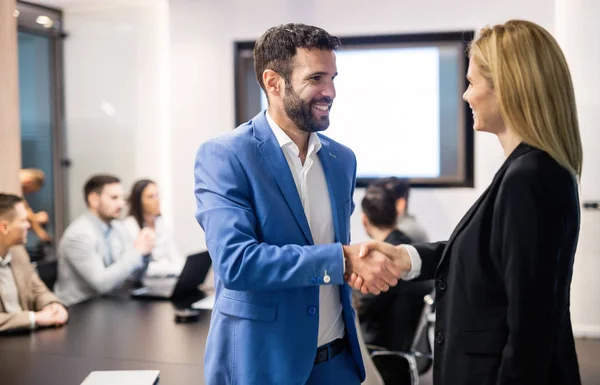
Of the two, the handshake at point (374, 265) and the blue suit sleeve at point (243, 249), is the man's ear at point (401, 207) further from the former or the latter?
the blue suit sleeve at point (243, 249)

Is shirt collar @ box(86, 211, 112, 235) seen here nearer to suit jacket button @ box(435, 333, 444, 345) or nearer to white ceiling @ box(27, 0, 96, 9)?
white ceiling @ box(27, 0, 96, 9)

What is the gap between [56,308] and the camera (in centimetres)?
309

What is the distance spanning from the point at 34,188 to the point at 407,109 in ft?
9.45

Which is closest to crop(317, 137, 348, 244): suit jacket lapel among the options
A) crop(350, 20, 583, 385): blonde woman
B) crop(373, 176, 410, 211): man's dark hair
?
crop(350, 20, 583, 385): blonde woman

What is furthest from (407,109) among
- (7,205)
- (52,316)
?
(52,316)

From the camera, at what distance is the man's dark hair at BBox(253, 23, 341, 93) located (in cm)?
176

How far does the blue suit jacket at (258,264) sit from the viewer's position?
1.58 m

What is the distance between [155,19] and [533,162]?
200 inches

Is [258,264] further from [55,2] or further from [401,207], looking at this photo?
[55,2]

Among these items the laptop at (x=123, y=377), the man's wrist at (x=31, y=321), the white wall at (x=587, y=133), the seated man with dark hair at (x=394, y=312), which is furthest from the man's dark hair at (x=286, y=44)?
the white wall at (x=587, y=133)

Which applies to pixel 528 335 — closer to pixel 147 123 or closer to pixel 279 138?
pixel 279 138

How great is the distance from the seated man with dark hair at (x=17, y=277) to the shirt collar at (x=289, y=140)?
177 cm

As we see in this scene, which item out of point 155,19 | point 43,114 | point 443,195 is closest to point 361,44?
point 443,195

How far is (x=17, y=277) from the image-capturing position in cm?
328
